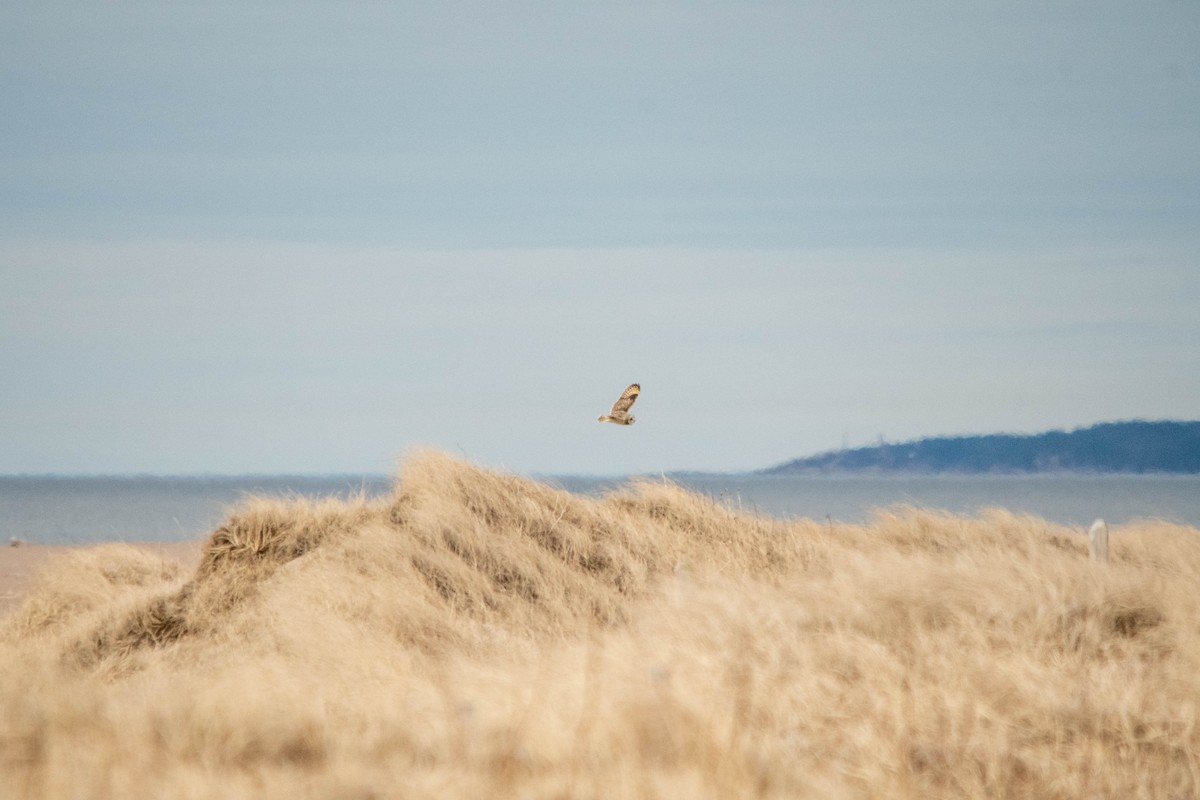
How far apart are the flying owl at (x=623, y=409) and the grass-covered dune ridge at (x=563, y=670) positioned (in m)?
1.02

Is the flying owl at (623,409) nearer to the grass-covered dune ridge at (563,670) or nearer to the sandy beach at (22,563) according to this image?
the grass-covered dune ridge at (563,670)

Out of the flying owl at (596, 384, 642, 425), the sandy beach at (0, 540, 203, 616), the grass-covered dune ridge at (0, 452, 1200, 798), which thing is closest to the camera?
the grass-covered dune ridge at (0, 452, 1200, 798)

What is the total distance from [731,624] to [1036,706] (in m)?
1.82

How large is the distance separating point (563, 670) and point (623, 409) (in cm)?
495

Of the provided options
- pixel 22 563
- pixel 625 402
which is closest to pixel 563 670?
pixel 625 402

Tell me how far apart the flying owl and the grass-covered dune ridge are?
1.02m

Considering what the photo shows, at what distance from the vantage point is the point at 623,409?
10086 mm

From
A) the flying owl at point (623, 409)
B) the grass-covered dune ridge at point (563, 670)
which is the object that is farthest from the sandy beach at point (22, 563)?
the flying owl at point (623, 409)

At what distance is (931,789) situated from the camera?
4.02 metres

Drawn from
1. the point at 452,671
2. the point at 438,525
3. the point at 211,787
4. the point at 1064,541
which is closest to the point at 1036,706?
the point at 452,671

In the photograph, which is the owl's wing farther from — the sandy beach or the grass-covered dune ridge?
the sandy beach

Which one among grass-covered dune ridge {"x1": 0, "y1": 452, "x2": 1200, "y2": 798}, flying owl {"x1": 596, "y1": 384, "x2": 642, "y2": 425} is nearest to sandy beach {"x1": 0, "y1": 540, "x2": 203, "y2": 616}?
grass-covered dune ridge {"x1": 0, "y1": 452, "x2": 1200, "y2": 798}

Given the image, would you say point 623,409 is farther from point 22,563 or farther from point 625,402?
point 22,563

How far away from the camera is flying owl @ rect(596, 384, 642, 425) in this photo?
9984 millimetres
